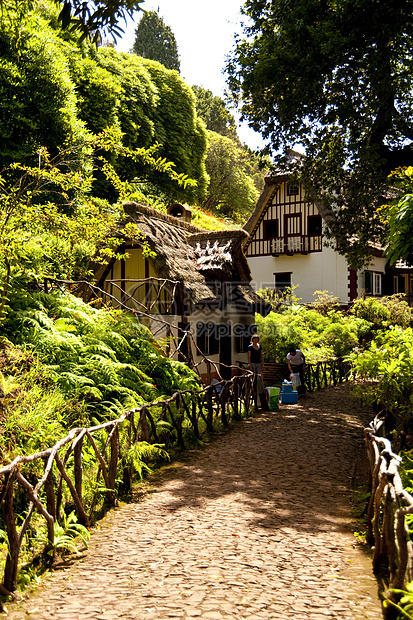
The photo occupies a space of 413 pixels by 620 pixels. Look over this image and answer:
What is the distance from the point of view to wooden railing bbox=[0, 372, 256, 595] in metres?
4.32

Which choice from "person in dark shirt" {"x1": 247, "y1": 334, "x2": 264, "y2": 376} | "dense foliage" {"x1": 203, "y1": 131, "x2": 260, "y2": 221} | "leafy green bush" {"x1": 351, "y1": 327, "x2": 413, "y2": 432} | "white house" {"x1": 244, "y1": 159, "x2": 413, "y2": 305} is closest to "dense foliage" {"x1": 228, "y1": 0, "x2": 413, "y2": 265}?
"person in dark shirt" {"x1": 247, "y1": 334, "x2": 264, "y2": 376}

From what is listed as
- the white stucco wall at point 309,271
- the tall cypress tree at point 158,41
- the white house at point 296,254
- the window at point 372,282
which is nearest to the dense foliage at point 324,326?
the white stucco wall at point 309,271

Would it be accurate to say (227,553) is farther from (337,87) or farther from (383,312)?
(383,312)

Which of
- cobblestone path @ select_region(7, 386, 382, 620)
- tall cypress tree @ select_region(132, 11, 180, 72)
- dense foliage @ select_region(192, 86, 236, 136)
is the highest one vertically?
tall cypress tree @ select_region(132, 11, 180, 72)

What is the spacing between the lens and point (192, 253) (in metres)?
16.9

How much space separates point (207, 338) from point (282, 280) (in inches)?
589

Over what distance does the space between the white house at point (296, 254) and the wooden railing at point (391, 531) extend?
24.1 m

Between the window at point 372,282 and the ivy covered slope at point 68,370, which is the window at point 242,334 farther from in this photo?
the window at point 372,282

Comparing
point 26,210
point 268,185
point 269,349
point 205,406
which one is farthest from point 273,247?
point 26,210

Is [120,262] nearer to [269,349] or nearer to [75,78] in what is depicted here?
[269,349]

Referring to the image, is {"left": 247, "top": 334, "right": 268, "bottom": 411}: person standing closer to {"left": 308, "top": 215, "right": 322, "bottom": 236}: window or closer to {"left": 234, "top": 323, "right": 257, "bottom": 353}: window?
{"left": 234, "top": 323, "right": 257, "bottom": 353}: window

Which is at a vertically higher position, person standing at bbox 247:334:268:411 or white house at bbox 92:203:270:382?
white house at bbox 92:203:270:382

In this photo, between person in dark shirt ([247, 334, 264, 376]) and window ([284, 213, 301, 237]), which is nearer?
person in dark shirt ([247, 334, 264, 376])

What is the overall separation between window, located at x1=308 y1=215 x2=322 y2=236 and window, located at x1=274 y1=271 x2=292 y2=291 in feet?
8.51
